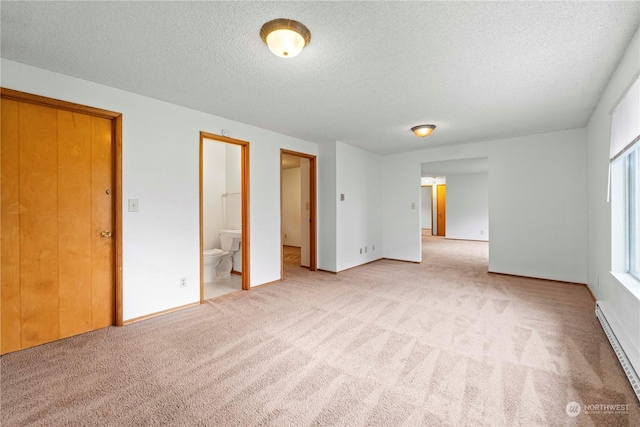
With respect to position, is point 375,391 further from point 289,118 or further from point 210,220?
point 210,220

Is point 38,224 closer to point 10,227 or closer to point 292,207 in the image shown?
point 10,227

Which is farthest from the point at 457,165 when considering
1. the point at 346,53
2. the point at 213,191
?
the point at 346,53

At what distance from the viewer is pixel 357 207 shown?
5.44m

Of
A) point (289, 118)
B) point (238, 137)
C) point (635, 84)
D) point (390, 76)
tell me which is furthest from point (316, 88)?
point (635, 84)

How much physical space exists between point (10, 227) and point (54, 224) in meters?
0.26

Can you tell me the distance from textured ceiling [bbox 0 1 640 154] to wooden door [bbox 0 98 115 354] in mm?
517

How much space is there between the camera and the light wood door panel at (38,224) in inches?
89.2

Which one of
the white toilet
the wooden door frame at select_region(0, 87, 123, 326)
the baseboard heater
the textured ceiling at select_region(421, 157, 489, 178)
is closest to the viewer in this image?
the baseboard heater

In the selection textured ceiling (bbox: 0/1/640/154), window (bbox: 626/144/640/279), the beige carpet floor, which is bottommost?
the beige carpet floor

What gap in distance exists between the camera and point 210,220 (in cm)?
491

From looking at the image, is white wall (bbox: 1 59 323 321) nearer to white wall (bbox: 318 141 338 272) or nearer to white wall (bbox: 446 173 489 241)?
white wall (bbox: 318 141 338 272)

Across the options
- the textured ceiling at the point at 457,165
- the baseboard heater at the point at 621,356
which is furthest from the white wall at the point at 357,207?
the baseboard heater at the point at 621,356

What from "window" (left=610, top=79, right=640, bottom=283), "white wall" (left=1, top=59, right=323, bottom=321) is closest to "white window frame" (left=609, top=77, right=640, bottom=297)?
"window" (left=610, top=79, right=640, bottom=283)

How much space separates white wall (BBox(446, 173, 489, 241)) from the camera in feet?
30.9
